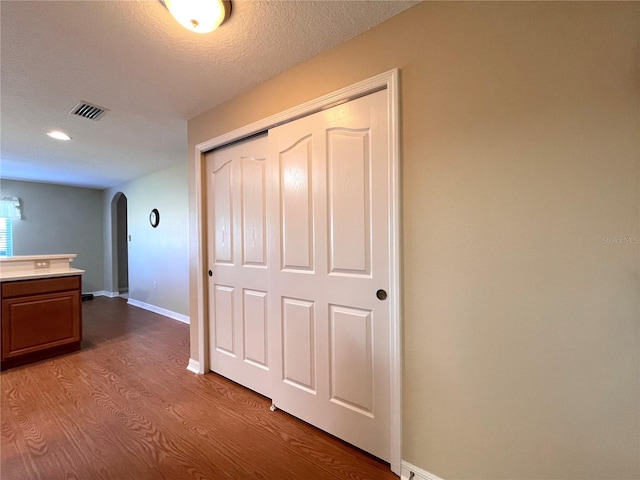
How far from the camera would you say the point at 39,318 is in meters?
2.80

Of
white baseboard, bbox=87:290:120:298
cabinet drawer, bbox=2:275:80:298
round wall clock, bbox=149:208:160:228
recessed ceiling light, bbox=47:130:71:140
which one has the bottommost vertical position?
white baseboard, bbox=87:290:120:298

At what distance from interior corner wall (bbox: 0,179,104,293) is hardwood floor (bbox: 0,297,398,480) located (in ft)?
13.0

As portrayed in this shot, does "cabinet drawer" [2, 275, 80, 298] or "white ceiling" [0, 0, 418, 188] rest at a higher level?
"white ceiling" [0, 0, 418, 188]

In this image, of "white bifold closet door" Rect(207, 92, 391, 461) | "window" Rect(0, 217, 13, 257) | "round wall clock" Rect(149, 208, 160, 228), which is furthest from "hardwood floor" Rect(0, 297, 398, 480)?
"window" Rect(0, 217, 13, 257)

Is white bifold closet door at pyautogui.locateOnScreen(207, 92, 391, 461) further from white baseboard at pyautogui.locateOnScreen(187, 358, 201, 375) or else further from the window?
the window

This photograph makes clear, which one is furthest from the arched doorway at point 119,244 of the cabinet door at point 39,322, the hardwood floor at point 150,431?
the hardwood floor at point 150,431

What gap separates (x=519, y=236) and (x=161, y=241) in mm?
4893

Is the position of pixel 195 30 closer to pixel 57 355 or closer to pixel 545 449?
pixel 545 449

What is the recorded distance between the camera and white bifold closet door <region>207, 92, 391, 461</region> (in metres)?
1.45

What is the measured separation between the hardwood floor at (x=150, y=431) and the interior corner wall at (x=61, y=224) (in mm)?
3975

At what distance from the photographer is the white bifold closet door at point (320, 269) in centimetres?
145

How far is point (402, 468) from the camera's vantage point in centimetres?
137

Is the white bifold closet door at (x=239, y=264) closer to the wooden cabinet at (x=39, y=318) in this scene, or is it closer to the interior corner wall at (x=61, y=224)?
the wooden cabinet at (x=39, y=318)

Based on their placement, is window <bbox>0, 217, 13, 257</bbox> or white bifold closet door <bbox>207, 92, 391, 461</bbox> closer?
white bifold closet door <bbox>207, 92, 391, 461</bbox>
